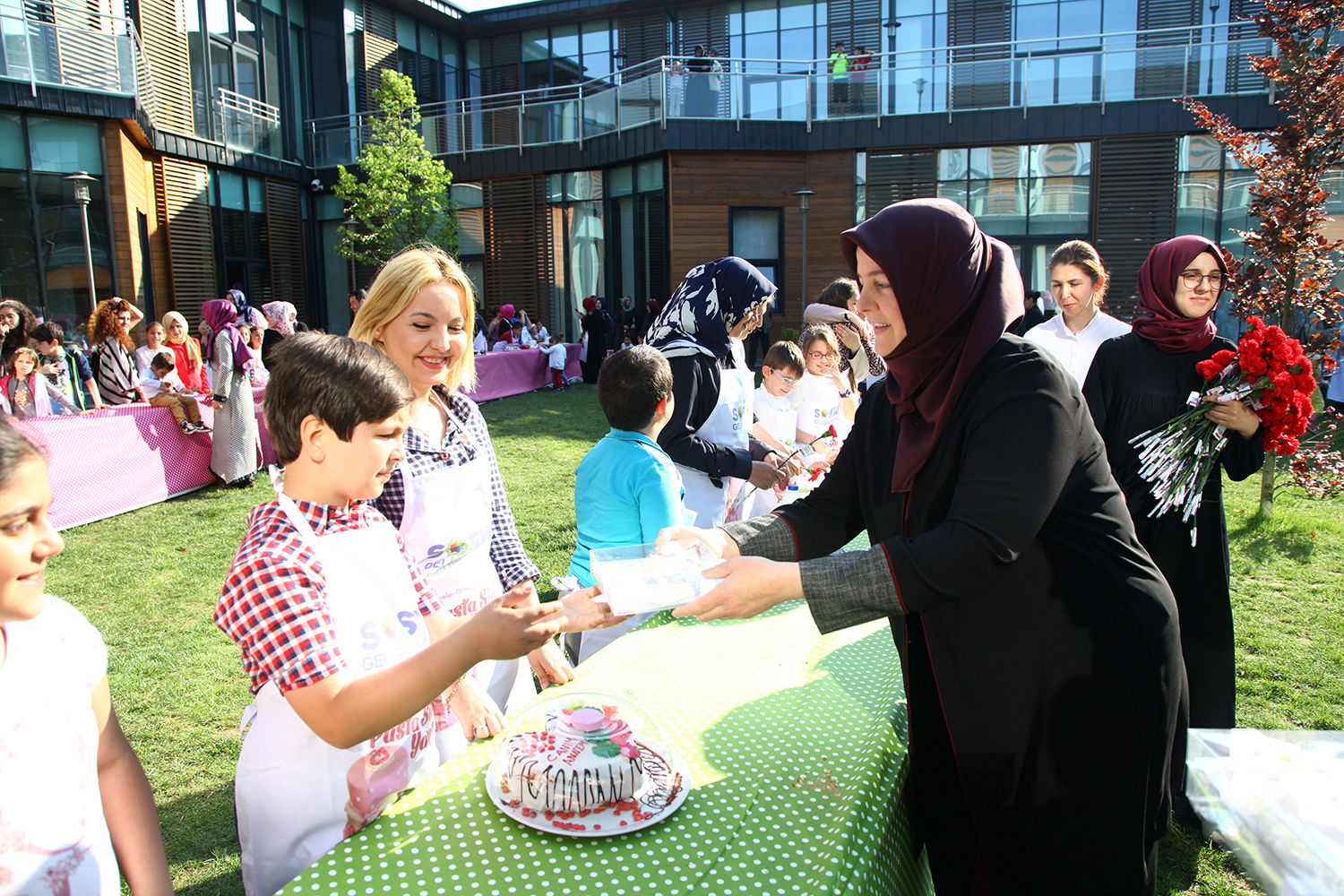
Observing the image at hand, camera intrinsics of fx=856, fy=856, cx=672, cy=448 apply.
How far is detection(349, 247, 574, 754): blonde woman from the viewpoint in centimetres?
223

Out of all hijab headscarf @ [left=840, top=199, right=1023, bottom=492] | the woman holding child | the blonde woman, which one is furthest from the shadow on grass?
the blonde woman

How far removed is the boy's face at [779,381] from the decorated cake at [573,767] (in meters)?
4.09

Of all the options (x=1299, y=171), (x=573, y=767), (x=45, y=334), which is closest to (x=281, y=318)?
(x=45, y=334)

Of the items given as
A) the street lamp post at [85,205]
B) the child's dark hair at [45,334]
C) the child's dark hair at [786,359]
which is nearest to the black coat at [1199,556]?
the child's dark hair at [786,359]

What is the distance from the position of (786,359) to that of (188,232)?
739 inches

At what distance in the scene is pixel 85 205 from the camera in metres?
14.9

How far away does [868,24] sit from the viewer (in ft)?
75.7

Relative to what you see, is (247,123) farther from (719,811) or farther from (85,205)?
(719,811)

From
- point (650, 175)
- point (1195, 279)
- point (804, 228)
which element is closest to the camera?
point (1195, 279)

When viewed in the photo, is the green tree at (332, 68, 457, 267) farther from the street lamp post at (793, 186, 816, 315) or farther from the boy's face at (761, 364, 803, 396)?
the boy's face at (761, 364, 803, 396)

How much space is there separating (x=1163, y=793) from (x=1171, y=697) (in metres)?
0.21

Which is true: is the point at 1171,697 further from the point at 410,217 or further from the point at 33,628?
the point at 410,217

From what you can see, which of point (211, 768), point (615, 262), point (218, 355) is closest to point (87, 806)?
point (211, 768)

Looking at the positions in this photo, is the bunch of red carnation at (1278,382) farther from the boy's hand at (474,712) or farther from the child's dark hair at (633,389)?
the boy's hand at (474,712)
